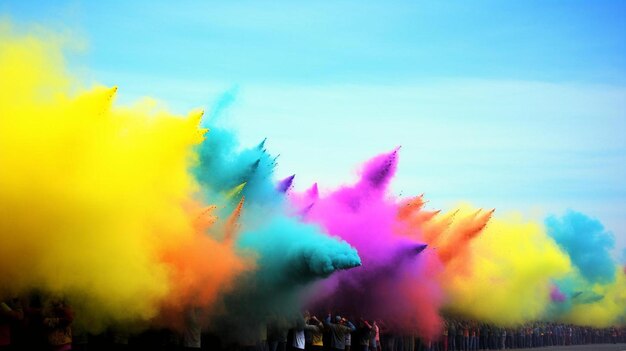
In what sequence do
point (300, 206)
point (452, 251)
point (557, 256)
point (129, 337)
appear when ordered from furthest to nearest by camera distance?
point (557, 256) < point (452, 251) < point (300, 206) < point (129, 337)

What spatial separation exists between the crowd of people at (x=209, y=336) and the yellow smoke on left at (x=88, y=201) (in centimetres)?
103

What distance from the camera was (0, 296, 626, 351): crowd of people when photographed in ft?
77.7

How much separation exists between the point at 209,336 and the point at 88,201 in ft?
28.4

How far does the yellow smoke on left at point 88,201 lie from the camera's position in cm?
2464

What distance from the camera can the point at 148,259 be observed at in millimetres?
27469

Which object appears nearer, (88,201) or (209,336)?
(88,201)

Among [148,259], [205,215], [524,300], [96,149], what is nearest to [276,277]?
[205,215]

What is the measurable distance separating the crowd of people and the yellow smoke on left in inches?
40.5

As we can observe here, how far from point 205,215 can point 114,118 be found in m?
4.32

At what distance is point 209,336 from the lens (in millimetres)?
32719

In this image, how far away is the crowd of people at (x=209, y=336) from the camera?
932 inches

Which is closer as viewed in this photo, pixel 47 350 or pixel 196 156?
pixel 47 350

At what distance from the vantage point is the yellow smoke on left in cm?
2464

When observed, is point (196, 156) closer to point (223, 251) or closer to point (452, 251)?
point (223, 251)
